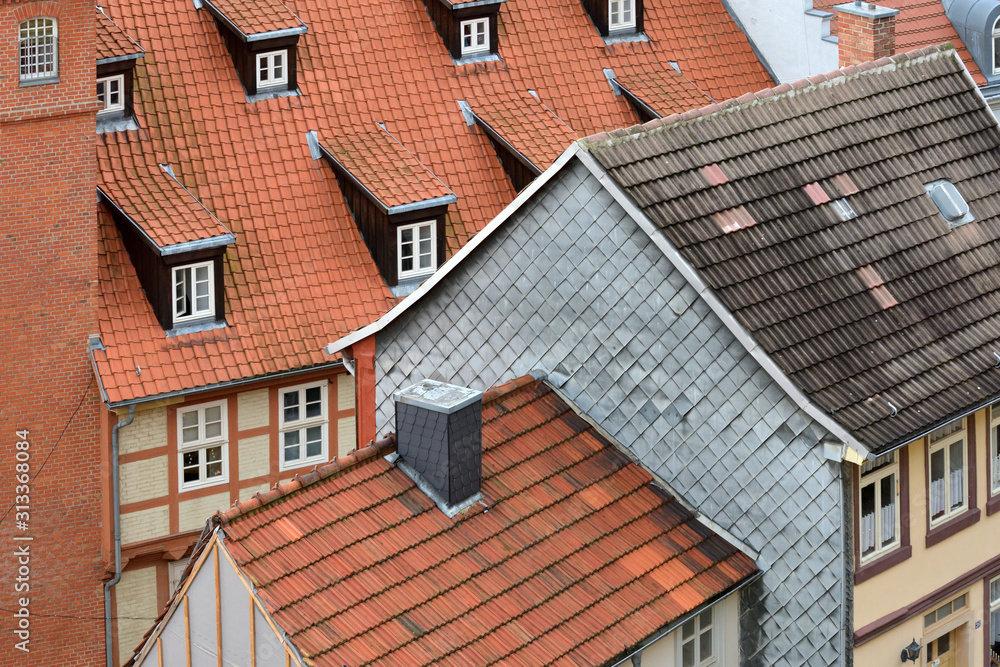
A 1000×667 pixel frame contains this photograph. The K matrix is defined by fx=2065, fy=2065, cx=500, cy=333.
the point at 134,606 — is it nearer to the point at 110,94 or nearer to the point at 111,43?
the point at 110,94

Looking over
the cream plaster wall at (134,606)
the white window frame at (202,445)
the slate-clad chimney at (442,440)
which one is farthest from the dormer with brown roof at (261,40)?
the slate-clad chimney at (442,440)

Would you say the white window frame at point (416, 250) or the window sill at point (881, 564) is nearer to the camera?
the window sill at point (881, 564)

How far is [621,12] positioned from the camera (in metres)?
40.0

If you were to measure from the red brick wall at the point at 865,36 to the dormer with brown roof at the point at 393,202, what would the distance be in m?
7.55

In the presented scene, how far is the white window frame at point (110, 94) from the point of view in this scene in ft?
110

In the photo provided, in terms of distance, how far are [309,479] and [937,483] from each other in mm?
8288

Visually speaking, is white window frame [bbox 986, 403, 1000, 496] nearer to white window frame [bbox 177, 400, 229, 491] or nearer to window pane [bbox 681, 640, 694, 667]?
window pane [bbox 681, 640, 694, 667]

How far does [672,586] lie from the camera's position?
939 inches

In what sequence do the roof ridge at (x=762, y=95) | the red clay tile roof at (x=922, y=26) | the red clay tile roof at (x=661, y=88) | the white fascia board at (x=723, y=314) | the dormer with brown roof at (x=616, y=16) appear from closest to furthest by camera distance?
the white fascia board at (x=723, y=314), the roof ridge at (x=762, y=95), the red clay tile roof at (x=661, y=88), the dormer with brown roof at (x=616, y=16), the red clay tile roof at (x=922, y=26)

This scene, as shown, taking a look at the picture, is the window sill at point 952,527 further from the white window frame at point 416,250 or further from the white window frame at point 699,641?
the white window frame at point 416,250

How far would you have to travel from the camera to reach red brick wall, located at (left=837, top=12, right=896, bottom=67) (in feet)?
117

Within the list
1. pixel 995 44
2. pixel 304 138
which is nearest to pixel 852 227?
pixel 304 138

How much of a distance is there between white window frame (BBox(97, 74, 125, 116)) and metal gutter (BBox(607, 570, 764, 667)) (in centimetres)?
1460

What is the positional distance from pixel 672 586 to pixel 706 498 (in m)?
1.54
